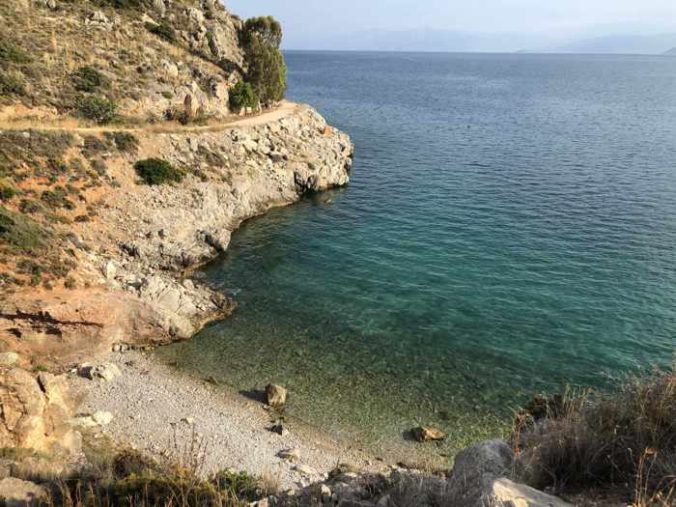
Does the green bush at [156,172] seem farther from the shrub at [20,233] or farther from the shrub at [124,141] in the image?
the shrub at [20,233]

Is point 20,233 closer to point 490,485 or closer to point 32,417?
point 32,417

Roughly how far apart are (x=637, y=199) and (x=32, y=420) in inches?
2317

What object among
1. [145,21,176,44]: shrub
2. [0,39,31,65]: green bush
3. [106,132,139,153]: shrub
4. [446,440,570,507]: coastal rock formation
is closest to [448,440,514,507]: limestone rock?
[446,440,570,507]: coastal rock formation

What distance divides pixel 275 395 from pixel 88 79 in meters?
43.3

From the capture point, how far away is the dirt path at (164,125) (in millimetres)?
44312

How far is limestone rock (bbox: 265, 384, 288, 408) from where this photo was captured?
26734mm

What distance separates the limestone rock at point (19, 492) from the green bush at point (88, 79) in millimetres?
48500

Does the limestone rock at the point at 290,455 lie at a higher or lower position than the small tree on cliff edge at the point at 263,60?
lower

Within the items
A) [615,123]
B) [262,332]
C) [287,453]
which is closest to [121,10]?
[262,332]

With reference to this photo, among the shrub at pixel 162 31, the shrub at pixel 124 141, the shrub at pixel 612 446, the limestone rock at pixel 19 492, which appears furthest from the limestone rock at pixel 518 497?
the shrub at pixel 162 31

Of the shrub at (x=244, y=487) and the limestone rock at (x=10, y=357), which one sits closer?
the shrub at (x=244, y=487)

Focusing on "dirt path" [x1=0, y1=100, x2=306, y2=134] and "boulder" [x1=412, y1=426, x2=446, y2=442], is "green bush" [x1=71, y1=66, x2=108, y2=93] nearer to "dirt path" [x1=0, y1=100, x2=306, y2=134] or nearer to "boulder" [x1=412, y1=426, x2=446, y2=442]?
"dirt path" [x1=0, y1=100, x2=306, y2=134]

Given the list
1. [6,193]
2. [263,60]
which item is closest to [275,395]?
[6,193]

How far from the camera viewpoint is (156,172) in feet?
152
